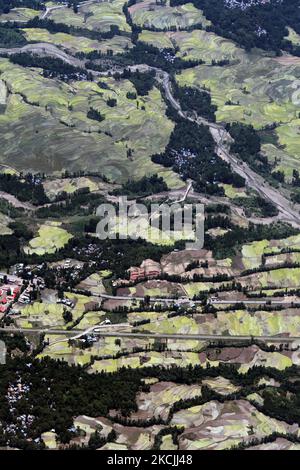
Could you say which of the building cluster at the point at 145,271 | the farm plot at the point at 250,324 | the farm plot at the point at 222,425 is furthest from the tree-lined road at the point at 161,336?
the farm plot at the point at 222,425

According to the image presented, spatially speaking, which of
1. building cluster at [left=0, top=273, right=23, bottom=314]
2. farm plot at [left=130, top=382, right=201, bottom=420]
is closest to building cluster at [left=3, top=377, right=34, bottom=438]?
farm plot at [left=130, top=382, right=201, bottom=420]

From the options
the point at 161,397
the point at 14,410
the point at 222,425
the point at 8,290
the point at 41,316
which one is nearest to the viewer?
the point at 14,410

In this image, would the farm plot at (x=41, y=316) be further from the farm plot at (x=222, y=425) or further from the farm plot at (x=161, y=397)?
the farm plot at (x=222, y=425)

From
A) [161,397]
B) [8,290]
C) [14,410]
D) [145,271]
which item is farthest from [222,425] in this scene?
[145,271]

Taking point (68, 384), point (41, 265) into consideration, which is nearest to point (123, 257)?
point (41, 265)

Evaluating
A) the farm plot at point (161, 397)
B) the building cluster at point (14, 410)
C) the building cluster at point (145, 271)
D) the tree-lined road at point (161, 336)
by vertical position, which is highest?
the building cluster at point (14, 410)

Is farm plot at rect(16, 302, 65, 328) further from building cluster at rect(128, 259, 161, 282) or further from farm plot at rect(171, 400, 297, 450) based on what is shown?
farm plot at rect(171, 400, 297, 450)

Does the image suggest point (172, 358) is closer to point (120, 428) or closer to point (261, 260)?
point (120, 428)

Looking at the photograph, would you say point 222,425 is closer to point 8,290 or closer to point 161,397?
point 161,397

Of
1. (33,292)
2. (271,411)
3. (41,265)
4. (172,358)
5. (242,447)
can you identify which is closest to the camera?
(242,447)

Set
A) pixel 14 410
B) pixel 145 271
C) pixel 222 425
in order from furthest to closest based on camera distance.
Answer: pixel 145 271 → pixel 222 425 → pixel 14 410

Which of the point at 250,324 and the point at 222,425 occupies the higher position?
the point at 222,425
